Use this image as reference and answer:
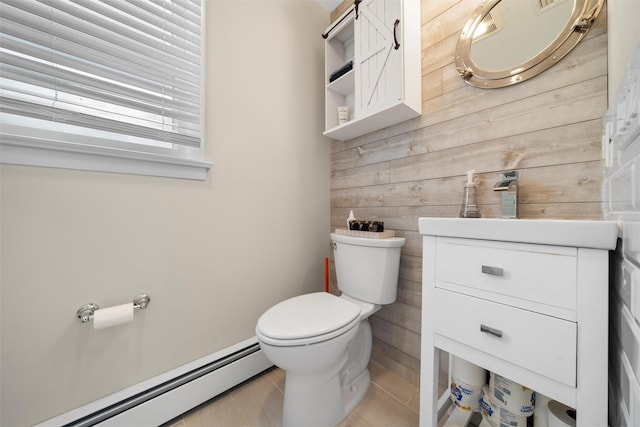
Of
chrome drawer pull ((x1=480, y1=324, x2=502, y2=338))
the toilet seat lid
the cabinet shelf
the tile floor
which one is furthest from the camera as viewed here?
the cabinet shelf

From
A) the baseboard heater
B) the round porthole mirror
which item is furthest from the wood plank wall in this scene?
the baseboard heater

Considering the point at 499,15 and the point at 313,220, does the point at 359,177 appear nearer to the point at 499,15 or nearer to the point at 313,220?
the point at 313,220

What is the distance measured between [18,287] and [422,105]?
1.74 m

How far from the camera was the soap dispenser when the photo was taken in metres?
0.93

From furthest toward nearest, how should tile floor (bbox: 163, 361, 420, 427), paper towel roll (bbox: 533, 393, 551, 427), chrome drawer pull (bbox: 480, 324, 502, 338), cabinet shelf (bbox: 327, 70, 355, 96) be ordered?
cabinet shelf (bbox: 327, 70, 355, 96) → tile floor (bbox: 163, 361, 420, 427) → paper towel roll (bbox: 533, 393, 551, 427) → chrome drawer pull (bbox: 480, 324, 502, 338)

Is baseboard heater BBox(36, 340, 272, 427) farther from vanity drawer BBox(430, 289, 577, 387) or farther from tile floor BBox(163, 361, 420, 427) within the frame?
vanity drawer BBox(430, 289, 577, 387)

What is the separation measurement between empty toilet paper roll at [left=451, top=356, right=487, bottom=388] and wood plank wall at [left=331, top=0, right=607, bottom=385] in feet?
0.96

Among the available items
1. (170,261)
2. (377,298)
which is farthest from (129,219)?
(377,298)

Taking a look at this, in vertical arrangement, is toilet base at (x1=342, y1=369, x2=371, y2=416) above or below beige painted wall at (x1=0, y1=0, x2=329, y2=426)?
below

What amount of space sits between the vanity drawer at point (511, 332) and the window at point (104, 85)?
1169mm

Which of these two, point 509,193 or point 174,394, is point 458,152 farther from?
point 174,394

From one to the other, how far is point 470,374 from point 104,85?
179 centimetres

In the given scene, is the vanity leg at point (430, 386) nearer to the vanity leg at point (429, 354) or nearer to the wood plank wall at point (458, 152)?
the vanity leg at point (429, 354)

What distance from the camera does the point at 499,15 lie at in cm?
95
